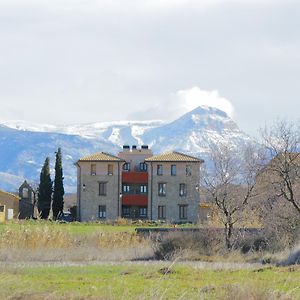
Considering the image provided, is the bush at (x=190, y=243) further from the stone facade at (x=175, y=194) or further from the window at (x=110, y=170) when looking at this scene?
the window at (x=110, y=170)

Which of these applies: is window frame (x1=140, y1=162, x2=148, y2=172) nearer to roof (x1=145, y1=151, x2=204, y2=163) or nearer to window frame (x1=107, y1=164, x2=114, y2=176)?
roof (x1=145, y1=151, x2=204, y2=163)

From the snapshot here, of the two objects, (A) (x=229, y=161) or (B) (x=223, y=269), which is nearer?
(B) (x=223, y=269)

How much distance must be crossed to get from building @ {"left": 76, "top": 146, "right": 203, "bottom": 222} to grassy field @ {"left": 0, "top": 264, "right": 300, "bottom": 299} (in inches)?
2362

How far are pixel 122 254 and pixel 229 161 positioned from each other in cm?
1252

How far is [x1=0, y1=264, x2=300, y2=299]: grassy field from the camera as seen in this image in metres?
13.8

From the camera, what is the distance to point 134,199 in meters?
88.6

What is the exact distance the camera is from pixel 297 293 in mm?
16562

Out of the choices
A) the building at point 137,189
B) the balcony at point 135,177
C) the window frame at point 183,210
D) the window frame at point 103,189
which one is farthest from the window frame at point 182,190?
the window frame at point 103,189

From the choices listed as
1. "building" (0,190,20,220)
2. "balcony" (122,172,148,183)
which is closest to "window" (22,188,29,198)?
"building" (0,190,20,220)

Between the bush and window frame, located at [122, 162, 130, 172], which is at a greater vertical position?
window frame, located at [122, 162, 130, 172]

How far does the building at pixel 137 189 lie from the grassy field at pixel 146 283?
197ft

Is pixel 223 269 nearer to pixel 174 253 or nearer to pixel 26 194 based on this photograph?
pixel 174 253

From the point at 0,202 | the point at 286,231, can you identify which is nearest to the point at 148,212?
the point at 0,202

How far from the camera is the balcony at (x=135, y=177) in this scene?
8962 centimetres
